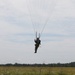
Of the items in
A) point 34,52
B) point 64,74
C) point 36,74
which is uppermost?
point 34,52

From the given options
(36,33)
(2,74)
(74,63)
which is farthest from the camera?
(74,63)

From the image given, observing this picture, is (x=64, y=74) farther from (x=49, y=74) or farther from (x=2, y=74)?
(x=2, y=74)

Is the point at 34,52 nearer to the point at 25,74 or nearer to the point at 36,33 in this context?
the point at 36,33

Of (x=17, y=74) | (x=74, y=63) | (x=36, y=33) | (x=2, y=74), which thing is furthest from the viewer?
(x=74, y=63)

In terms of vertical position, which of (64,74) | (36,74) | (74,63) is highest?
(36,74)

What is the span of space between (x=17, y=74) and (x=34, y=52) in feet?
37.9

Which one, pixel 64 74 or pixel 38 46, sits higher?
pixel 38 46

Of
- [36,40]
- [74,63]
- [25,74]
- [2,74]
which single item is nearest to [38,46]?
[36,40]

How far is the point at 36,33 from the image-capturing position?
26078 millimetres

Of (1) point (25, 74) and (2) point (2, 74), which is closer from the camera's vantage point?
(2) point (2, 74)

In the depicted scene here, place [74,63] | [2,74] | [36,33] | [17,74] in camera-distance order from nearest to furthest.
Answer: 1. [36,33]
2. [2,74]
3. [17,74]
4. [74,63]

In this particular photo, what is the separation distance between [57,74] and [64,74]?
99 cm

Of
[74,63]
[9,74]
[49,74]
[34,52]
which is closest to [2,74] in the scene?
[9,74]

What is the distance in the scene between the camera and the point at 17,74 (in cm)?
3731
